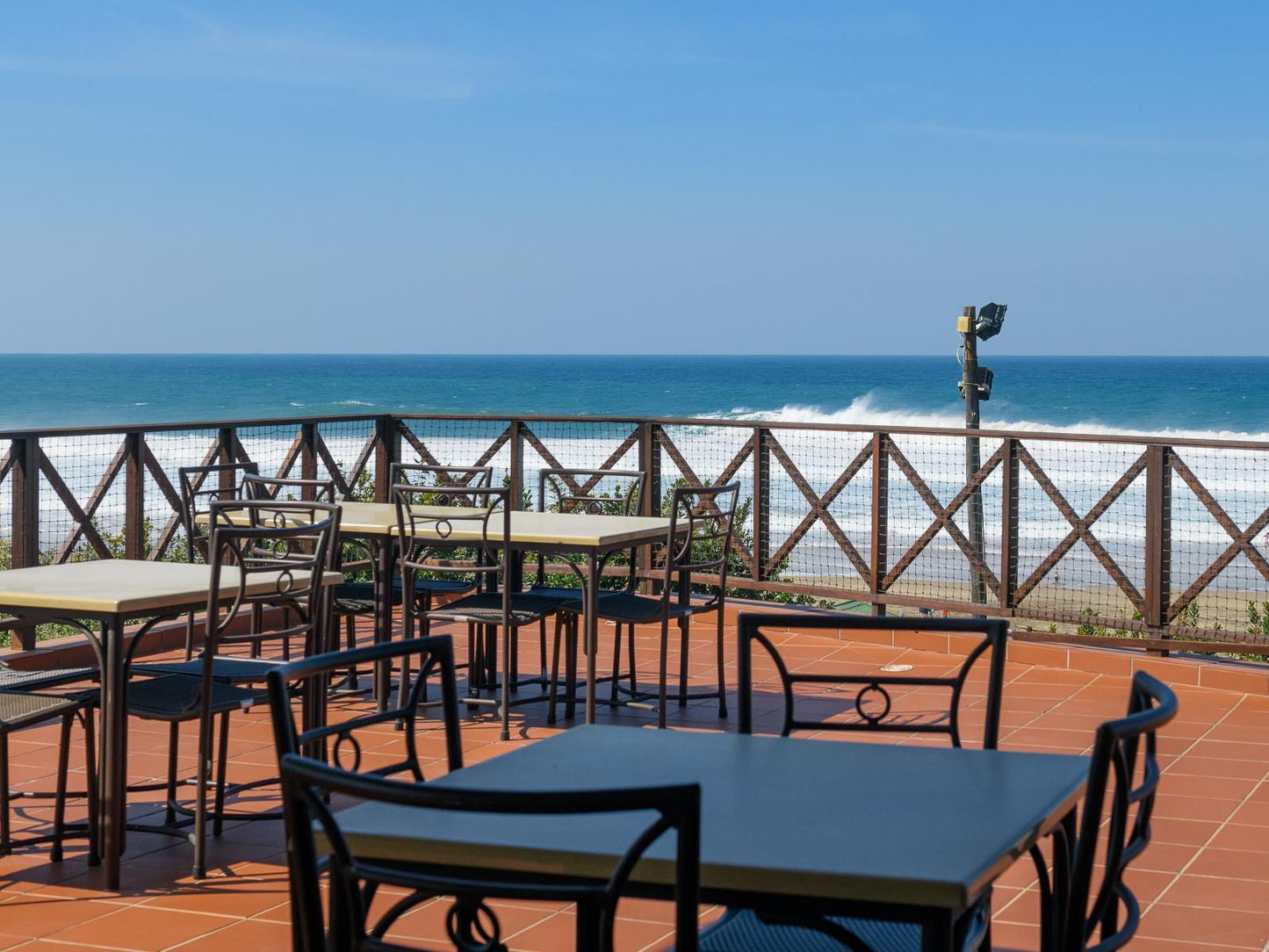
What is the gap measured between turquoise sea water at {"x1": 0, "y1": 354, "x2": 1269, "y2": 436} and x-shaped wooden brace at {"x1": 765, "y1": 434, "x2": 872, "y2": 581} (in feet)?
94.0

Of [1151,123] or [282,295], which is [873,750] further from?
[282,295]

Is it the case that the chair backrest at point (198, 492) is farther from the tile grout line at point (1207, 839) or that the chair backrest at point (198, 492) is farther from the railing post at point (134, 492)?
the tile grout line at point (1207, 839)

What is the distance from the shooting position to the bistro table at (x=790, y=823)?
1465 millimetres

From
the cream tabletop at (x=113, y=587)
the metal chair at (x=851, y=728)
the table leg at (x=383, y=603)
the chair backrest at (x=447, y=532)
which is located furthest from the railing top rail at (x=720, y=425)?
the metal chair at (x=851, y=728)

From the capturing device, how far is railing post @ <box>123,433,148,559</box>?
6.46 m

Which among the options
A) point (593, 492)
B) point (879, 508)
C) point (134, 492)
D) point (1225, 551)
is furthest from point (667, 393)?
point (1225, 551)

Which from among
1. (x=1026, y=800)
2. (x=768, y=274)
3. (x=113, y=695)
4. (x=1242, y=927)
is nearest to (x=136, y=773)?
(x=113, y=695)

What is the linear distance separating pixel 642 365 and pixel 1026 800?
194 ft

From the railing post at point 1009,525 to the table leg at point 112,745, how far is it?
13.9ft

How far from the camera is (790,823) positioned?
65.0 inches

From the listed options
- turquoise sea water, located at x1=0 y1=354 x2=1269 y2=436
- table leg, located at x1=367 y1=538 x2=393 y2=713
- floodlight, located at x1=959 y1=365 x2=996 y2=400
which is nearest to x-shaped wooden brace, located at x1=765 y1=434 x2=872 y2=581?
table leg, located at x1=367 y1=538 x2=393 y2=713

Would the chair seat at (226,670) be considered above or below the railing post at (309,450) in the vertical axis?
below

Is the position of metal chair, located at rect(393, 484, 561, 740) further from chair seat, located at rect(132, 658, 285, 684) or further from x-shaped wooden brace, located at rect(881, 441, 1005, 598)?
x-shaped wooden brace, located at rect(881, 441, 1005, 598)

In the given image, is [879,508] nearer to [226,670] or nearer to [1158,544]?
[1158,544]
